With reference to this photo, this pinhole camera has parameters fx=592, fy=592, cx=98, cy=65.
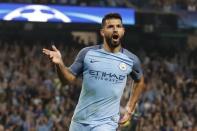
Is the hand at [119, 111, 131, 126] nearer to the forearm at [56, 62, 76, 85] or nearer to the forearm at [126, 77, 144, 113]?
the forearm at [126, 77, 144, 113]

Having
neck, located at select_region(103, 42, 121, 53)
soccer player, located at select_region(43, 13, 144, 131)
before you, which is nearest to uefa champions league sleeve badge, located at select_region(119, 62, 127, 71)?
soccer player, located at select_region(43, 13, 144, 131)

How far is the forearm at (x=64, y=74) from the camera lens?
17.2 feet

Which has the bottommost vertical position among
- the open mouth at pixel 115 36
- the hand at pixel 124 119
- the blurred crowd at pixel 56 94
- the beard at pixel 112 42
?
the blurred crowd at pixel 56 94

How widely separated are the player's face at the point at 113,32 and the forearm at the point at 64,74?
1.59 ft

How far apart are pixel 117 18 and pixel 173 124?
464 inches

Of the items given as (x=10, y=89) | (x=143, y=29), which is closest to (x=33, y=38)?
(x=143, y=29)

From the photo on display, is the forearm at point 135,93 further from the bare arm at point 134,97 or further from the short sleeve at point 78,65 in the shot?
the short sleeve at point 78,65

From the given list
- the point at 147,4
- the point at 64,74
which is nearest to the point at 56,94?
the point at 147,4

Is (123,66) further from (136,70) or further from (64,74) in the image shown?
(64,74)

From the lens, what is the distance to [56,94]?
1680 centimetres

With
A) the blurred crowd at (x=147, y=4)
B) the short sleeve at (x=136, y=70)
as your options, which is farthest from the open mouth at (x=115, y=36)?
the blurred crowd at (x=147, y=4)

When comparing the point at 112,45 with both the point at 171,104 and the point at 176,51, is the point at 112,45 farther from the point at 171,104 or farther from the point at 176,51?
the point at 176,51

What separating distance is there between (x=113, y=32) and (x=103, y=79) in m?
0.45

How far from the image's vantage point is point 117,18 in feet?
18.2
